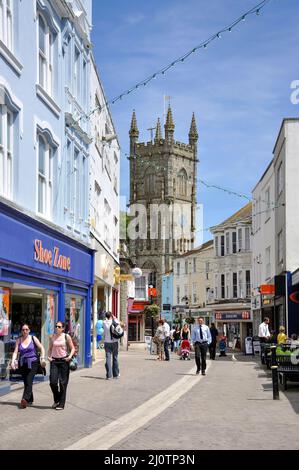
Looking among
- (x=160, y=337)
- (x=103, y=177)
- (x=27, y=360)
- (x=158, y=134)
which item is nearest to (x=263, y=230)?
(x=103, y=177)

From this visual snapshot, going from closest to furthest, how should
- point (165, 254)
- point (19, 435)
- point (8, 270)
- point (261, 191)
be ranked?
point (19, 435)
point (8, 270)
point (261, 191)
point (165, 254)

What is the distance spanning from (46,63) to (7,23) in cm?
328

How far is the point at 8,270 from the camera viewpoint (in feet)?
49.3

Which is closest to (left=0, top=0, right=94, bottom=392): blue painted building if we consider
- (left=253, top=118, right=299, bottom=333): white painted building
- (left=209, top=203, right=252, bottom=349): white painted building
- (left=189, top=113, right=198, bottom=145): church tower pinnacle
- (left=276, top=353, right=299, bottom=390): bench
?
(left=276, top=353, right=299, bottom=390): bench

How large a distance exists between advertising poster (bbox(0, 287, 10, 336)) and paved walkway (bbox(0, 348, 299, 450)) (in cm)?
127

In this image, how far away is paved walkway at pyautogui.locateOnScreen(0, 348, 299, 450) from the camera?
30.1 feet

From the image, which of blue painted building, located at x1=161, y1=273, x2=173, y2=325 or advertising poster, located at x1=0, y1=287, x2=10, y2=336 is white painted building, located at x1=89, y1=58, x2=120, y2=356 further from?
blue painted building, located at x1=161, y1=273, x2=173, y2=325

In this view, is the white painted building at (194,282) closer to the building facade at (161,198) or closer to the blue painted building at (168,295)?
the blue painted building at (168,295)

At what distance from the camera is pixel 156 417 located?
37.9ft

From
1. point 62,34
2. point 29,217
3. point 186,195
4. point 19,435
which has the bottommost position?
point 19,435

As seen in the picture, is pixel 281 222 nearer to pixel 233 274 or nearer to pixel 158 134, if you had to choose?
pixel 233 274
